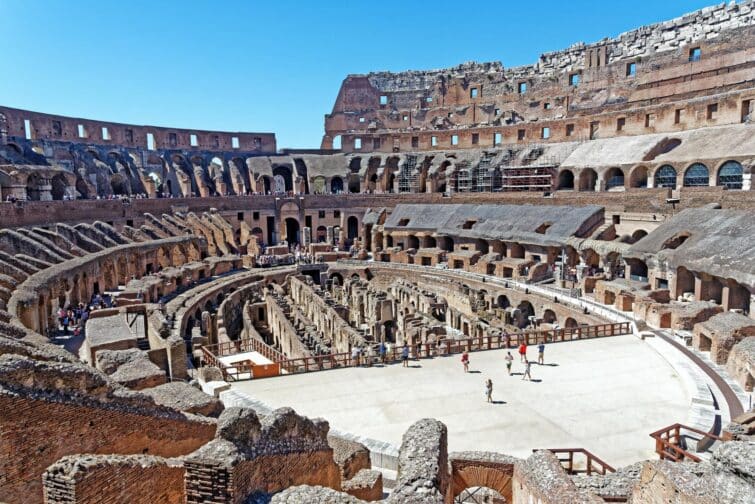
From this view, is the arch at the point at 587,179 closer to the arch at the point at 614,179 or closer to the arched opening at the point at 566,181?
the arch at the point at 614,179

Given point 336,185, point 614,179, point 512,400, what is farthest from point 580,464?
point 336,185

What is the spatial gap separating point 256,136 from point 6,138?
897 inches

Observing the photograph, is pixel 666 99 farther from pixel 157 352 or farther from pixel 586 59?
pixel 157 352

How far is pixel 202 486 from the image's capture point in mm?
6488

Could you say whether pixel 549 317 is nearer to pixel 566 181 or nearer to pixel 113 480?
pixel 566 181

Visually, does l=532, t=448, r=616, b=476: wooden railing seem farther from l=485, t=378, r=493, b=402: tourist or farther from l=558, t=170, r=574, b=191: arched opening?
l=558, t=170, r=574, b=191: arched opening

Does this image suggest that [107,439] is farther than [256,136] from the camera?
No

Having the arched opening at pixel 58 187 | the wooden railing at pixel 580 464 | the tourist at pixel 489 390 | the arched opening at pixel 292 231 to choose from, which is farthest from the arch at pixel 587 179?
the arched opening at pixel 58 187

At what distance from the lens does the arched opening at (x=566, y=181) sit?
137 ft

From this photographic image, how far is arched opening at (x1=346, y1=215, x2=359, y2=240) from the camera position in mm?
47719

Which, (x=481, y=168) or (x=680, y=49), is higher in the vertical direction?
(x=680, y=49)

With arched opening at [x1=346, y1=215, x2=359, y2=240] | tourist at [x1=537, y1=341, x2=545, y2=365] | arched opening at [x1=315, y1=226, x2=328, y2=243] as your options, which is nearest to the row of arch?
arched opening at [x1=346, y1=215, x2=359, y2=240]

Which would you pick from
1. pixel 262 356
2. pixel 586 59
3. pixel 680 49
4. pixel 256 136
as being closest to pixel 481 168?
pixel 586 59

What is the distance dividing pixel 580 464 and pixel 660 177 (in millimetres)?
29712
